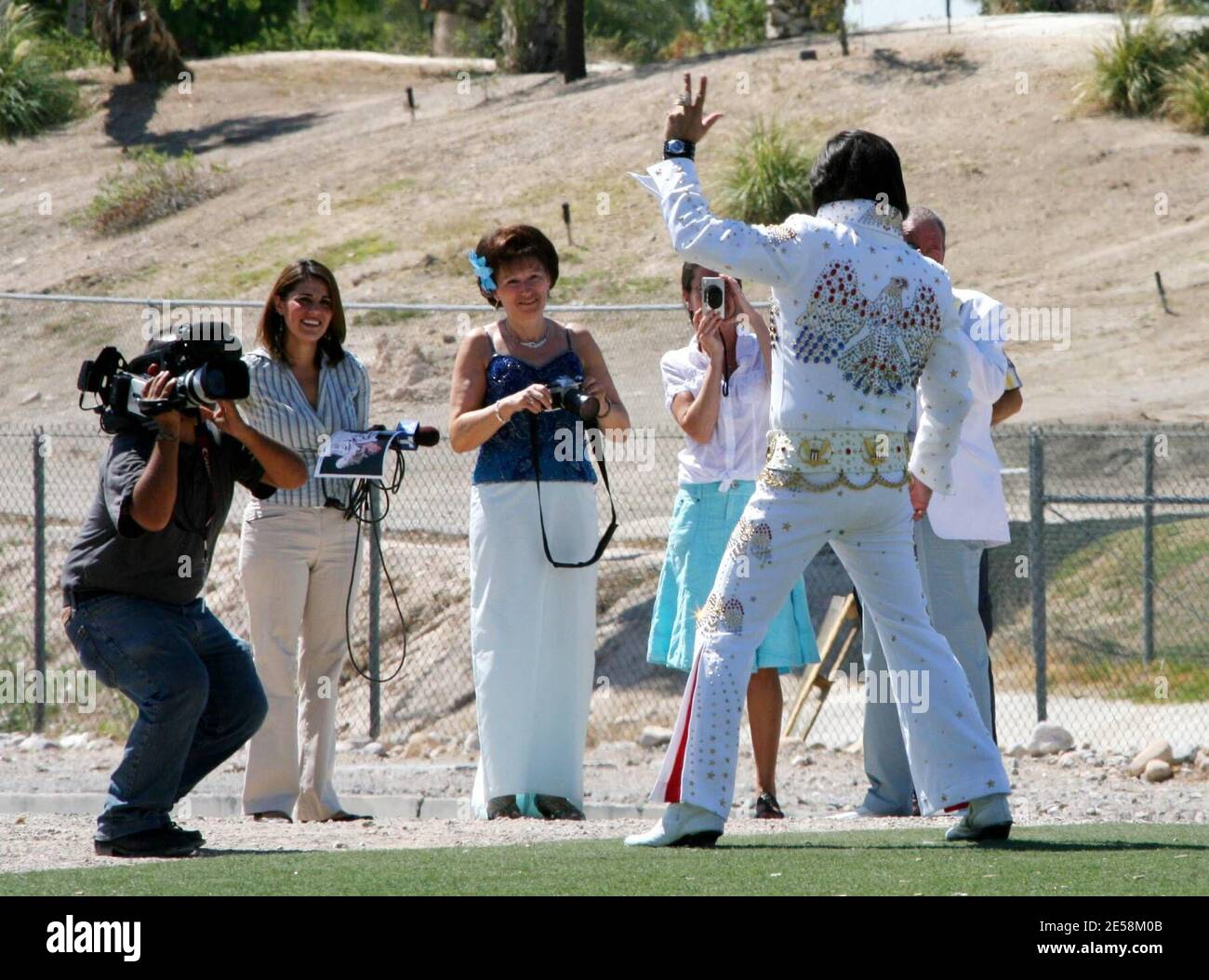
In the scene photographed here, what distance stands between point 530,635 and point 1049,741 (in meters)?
4.09

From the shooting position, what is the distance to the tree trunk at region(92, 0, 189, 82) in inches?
1270

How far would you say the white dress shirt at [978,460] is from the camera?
6.77 meters

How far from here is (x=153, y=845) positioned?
5.99 metres

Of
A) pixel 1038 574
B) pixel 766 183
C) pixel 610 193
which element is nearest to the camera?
pixel 1038 574

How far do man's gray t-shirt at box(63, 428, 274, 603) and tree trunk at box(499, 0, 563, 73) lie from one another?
27.2 meters

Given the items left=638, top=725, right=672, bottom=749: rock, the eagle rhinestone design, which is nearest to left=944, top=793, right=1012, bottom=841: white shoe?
the eagle rhinestone design

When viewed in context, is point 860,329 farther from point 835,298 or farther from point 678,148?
point 678,148

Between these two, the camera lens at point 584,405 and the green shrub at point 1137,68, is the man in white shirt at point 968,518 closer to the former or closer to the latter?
the camera lens at point 584,405

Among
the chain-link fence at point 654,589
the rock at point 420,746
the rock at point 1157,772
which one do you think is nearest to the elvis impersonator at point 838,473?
the rock at point 1157,772

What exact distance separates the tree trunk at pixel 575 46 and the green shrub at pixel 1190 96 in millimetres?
9860

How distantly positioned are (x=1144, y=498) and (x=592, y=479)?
4611 mm

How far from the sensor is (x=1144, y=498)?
421 inches

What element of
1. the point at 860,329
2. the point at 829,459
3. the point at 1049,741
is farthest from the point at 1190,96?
the point at 829,459

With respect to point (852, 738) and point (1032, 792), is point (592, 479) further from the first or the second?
point (852, 738)
